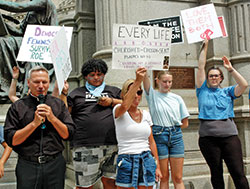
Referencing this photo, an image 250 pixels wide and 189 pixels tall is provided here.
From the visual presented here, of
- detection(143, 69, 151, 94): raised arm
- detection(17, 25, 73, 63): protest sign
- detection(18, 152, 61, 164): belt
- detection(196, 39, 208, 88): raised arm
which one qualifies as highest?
detection(17, 25, 73, 63): protest sign

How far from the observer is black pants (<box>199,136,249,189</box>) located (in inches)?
158

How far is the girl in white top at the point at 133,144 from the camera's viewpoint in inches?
121

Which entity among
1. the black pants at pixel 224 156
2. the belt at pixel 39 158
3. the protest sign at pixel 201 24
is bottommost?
the black pants at pixel 224 156

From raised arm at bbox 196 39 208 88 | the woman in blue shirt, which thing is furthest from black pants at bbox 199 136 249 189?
raised arm at bbox 196 39 208 88

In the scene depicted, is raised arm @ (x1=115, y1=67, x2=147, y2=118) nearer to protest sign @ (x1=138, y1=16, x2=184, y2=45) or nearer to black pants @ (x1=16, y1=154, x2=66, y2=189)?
black pants @ (x1=16, y1=154, x2=66, y2=189)

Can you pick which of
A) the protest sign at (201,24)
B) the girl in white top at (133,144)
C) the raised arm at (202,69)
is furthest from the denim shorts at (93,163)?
the protest sign at (201,24)

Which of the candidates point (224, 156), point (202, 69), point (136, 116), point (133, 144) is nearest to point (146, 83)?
point (136, 116)

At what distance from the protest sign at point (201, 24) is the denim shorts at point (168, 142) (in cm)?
132

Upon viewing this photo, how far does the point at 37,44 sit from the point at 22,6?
2418 millimetres

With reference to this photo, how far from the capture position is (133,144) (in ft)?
10.4

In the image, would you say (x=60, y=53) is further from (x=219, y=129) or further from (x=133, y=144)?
(x=219, y=129)

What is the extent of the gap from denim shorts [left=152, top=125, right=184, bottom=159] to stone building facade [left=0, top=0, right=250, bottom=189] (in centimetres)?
164

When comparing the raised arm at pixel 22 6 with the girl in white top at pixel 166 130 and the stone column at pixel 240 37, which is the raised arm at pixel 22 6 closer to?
the girl in white top at pixel 166 130

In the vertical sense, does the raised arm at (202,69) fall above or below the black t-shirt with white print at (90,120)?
above
